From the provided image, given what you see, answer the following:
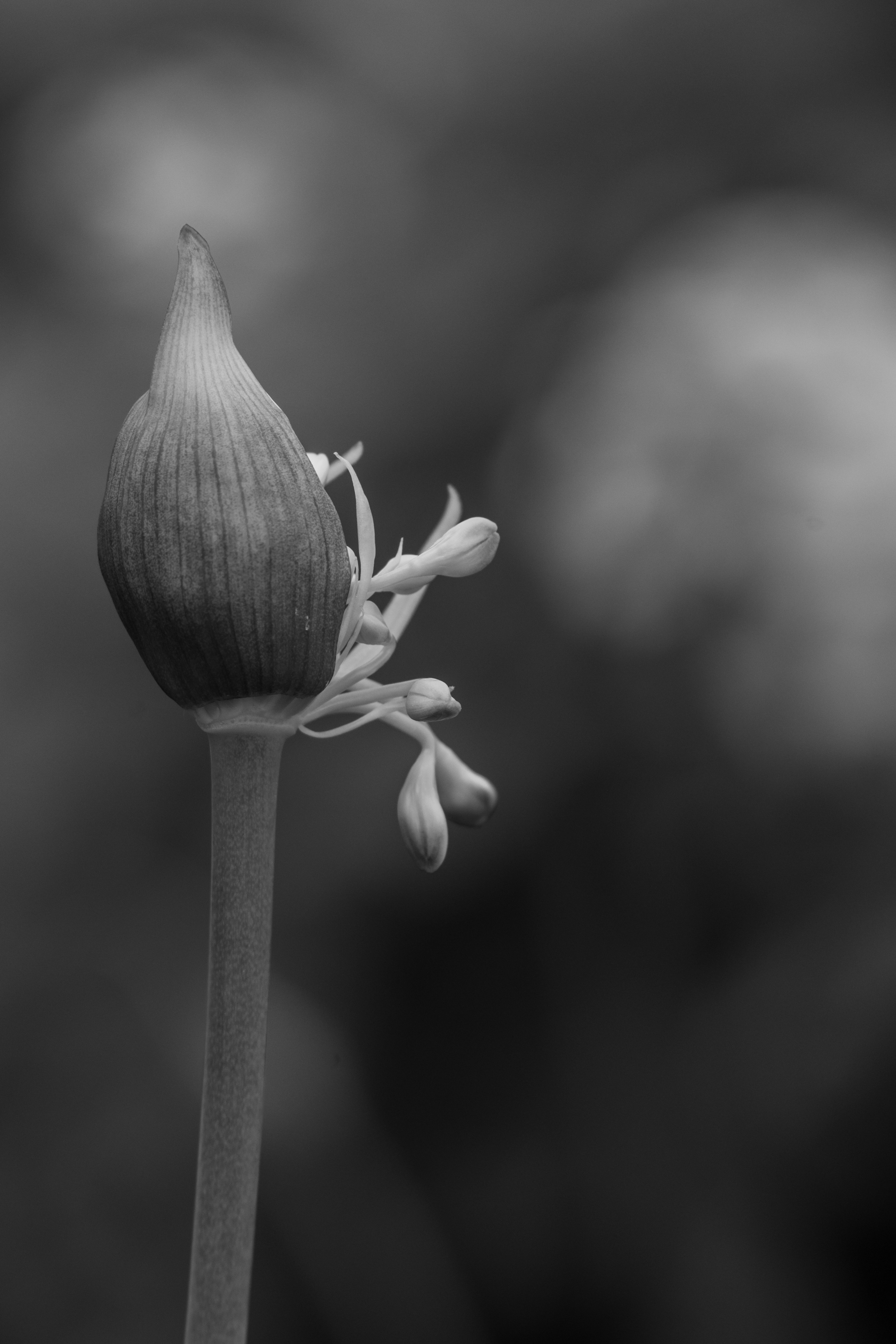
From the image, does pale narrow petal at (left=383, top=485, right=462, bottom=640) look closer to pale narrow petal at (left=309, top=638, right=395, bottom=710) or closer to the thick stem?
pale narrow petal at (left=309, top=638, right=395, bottom=710)

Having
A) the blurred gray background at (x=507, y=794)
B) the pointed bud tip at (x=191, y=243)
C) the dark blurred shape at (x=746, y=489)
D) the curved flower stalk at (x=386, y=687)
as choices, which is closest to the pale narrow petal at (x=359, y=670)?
the curved flower stalk at (x=386, y=687)

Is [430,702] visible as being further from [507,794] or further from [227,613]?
[507,794]

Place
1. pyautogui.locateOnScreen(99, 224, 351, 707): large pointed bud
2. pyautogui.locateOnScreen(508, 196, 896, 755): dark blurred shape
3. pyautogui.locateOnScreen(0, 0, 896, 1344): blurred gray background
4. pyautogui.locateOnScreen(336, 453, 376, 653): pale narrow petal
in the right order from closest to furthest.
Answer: pyautogui.locateOnScreen(99, 224, 351, 707): large pointed bud
pyautogui.locateOnScreen(336, 453, 376, 653): pale narrow petal
pyautogui.locateOnScreen(0, 0, 896, 1344): blurred gray background
pyautogui.locateOnScreen(508, 196, 896, 755): dark blurred shape

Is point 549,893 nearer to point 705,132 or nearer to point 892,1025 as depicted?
point 892,1025

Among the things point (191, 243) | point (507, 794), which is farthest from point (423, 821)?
point (507, 794)

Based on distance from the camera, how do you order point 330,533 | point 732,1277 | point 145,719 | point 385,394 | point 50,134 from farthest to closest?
point 50,134 → point 385,394 → point 145,719 → point 732,1277 → point 330,533

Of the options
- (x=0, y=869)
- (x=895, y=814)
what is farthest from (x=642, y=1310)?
(x=0, y=869)

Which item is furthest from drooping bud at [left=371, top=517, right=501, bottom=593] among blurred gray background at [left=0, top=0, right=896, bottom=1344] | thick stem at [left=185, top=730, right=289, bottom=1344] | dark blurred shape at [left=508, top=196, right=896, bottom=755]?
dark blurred shape at [left=508, top=196, right=896, bottom=755]
